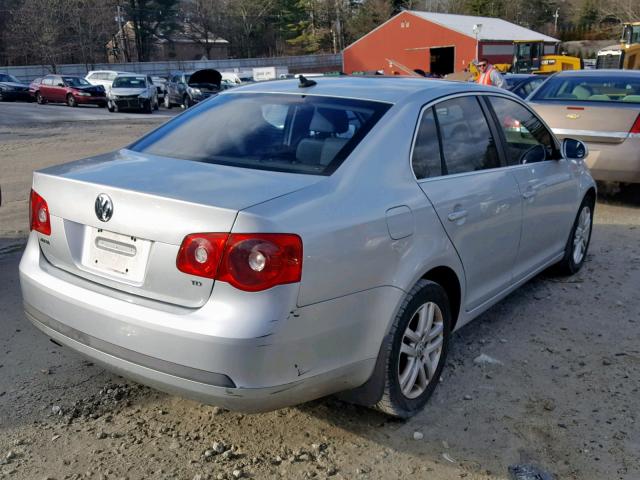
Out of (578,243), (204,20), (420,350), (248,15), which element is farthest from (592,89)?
(248,15)

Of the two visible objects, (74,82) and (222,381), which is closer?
(222,381)

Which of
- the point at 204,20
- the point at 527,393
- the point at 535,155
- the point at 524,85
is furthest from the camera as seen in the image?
the point at 204,20

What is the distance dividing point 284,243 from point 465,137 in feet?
5.70

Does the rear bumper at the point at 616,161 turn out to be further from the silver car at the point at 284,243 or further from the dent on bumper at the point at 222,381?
the dent on bumper at the point at 222,381

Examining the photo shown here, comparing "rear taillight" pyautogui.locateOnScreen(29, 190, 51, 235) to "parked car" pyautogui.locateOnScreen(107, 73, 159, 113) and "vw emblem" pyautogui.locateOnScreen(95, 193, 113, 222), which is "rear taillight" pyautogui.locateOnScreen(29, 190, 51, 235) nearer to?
"vw emblem" pyautogui.locateOnScreen(95, 193, 113, 222)

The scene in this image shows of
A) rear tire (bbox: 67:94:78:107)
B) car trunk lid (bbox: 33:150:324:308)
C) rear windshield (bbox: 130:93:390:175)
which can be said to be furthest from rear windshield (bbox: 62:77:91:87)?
car trunk lid (bbox: 33:150:324:308)

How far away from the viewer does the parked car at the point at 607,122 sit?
7.52 meters

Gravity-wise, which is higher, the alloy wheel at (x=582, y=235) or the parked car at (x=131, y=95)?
the parked car at (x=131, y=95)

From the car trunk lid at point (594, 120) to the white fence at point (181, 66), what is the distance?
4223 cm

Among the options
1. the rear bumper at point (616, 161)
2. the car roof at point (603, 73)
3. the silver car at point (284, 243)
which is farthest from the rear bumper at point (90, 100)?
the silver car at point (284, 243)

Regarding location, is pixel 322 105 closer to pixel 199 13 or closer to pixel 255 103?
pixel 255 103

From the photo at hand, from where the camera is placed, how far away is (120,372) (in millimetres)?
2795

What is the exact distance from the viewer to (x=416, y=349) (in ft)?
10.7

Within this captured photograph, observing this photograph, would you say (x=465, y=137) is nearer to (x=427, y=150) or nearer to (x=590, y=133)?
(x=427, y=150)
